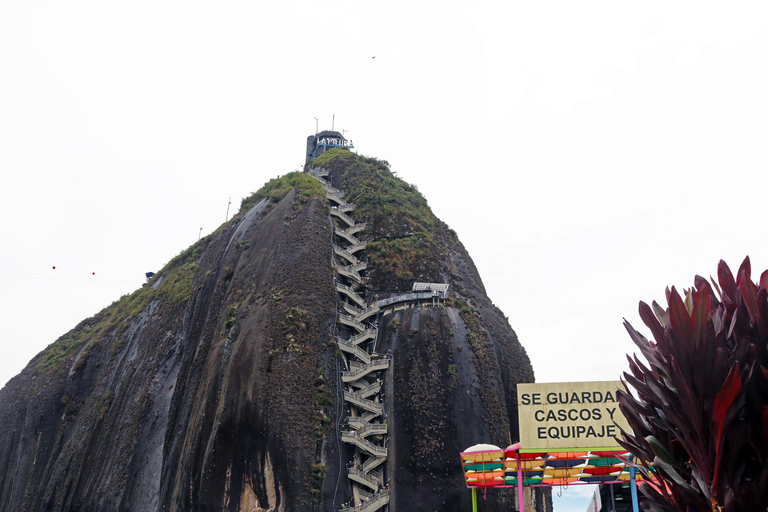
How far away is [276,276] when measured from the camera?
191ft

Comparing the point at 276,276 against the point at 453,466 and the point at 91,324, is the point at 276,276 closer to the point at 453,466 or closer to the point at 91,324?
the point at 453,466

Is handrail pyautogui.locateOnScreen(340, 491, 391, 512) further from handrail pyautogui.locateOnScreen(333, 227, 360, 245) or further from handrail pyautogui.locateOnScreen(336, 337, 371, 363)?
handrail pyautogui.locateOnScreen(333, 227, 360, 245)

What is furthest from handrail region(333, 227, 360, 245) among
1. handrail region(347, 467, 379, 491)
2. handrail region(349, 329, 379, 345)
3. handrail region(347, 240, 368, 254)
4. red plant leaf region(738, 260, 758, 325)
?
red plant leaf region(738, 260, 758, 325)

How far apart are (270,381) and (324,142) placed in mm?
62841

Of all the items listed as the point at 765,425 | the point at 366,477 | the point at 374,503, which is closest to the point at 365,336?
the point at 366,477

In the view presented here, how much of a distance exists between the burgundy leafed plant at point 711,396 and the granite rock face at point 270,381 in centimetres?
3436

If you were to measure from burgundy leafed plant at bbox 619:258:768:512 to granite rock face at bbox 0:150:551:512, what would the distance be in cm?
3436

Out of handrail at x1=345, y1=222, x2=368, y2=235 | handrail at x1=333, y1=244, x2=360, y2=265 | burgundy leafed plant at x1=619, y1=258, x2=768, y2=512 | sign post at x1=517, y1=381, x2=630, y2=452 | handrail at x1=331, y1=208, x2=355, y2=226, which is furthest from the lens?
handrail at x1=331, y1=208, x2=355, y2=226

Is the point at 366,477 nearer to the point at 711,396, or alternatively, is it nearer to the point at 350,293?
the point at 350,293

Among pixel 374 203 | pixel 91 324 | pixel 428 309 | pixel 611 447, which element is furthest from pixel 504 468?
pixel 91 324

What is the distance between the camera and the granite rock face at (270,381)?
156ft

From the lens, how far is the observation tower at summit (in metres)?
106

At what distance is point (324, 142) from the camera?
106 meters

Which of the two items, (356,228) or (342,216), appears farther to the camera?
(342,216)
